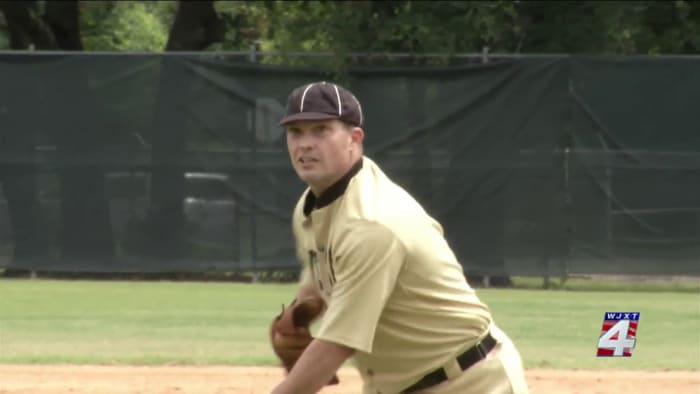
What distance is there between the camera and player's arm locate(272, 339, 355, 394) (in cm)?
348

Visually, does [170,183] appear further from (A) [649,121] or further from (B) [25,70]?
(A) [649,121]

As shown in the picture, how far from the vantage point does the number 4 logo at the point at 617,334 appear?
5.12 meters

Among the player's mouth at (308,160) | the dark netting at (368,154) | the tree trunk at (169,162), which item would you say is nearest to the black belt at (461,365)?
the player's mouth at (308,160)

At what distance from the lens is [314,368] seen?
11.5ft

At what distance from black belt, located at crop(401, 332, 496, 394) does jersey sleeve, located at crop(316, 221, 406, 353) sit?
1.04ft

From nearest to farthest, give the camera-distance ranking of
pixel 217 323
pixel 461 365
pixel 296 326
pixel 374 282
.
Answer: pixel 374 282 < pixel 461 365 < pixel 296 326 < pixel 217 323

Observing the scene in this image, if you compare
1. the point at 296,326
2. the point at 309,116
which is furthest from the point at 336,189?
the point at 296,326

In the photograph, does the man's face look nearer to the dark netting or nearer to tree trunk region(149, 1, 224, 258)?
the dark netting

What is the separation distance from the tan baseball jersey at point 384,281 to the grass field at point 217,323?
580 cm

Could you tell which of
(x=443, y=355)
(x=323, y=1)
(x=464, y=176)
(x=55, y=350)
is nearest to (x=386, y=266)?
(x=443, y=355)

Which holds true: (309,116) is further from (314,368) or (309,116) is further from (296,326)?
(296,326)

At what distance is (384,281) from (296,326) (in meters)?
0.61

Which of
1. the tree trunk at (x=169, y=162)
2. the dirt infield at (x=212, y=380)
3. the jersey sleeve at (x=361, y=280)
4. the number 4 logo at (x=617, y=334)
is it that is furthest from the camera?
the tree trunk at (x=169, y=162)

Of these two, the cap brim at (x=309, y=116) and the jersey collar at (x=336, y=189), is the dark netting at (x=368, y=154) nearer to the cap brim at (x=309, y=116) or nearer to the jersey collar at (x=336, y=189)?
the jersey collar at (x=336, y=189)
